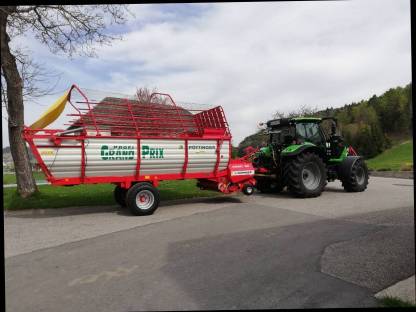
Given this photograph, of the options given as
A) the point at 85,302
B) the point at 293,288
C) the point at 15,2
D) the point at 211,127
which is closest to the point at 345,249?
the point at 293,288

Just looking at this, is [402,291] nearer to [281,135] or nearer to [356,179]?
[281,135]

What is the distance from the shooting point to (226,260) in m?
4.94

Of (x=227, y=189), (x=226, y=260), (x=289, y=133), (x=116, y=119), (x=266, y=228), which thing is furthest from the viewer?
(x=289, y=133)

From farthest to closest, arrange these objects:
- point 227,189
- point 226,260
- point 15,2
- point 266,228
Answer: point 227,189 < point 266,228 < point 226,260 < point 15,2

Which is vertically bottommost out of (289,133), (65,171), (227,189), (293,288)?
(293,288)

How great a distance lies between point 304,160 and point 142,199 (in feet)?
16.1

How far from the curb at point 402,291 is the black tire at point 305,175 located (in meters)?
6.31

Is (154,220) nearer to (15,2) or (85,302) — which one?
(85,302)

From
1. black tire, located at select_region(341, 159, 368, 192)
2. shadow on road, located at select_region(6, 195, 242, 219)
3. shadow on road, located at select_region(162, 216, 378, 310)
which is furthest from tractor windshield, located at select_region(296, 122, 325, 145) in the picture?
shadow on road, located at select_region(162, 216, 378, 310)

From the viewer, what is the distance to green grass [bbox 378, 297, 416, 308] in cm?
329

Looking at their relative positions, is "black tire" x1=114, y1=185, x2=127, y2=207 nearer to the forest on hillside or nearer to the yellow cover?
the yellow cover

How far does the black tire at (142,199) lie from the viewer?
8.30 meters

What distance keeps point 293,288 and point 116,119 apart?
6043 mm

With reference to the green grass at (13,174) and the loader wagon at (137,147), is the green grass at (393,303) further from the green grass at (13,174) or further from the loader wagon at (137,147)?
the loader wagon at (137,147)
